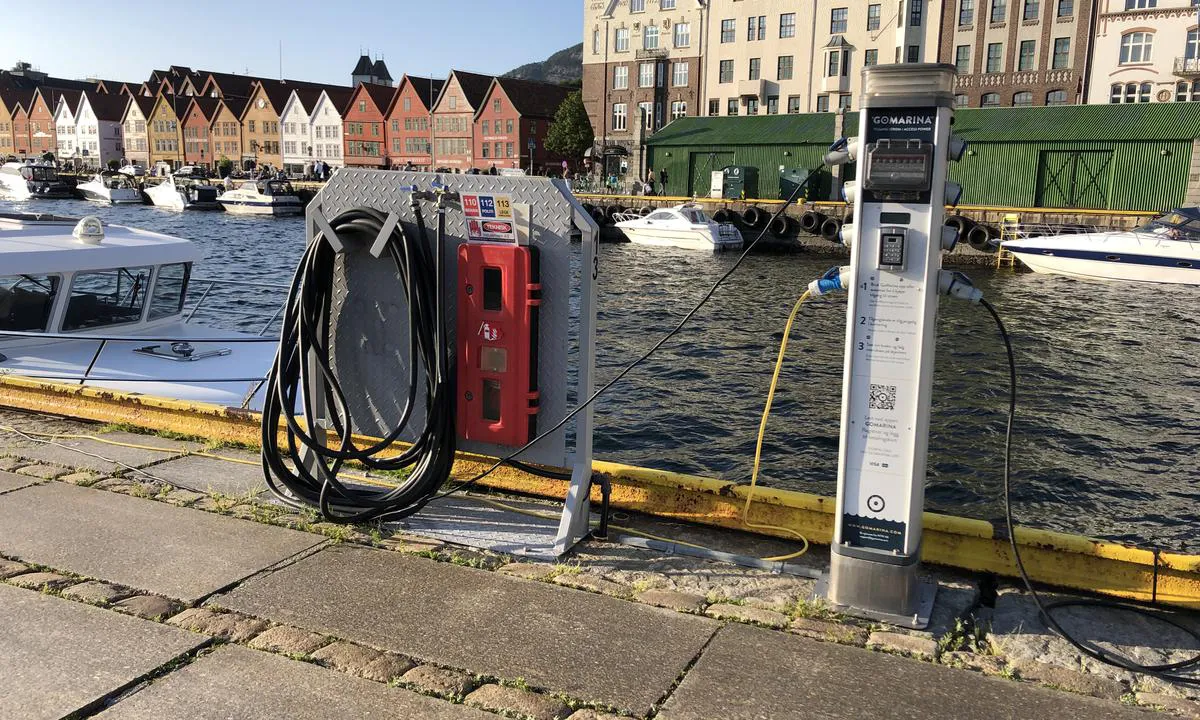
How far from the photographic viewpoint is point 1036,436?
560 inches

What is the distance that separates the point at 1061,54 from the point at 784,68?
17.9m

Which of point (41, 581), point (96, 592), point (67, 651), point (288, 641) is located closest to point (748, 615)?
point (288, 641)

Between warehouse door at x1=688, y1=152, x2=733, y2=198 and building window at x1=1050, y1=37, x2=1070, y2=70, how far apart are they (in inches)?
828

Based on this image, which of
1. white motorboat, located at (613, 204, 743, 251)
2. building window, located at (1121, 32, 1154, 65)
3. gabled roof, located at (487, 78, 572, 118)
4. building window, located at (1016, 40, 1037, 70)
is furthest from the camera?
gabled roof, located at (487, 78, 572, 118)

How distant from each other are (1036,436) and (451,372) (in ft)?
37.6

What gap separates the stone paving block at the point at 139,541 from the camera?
15.5 ft

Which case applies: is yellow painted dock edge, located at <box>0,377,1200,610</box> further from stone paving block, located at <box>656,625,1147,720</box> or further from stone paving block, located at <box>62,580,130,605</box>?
stone paving block, located at <box>62,580,130,605</box>

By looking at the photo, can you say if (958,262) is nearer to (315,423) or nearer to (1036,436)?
(1036,436)

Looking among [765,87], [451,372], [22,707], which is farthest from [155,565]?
[765,87]

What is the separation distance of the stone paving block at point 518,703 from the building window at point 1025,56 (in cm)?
6373

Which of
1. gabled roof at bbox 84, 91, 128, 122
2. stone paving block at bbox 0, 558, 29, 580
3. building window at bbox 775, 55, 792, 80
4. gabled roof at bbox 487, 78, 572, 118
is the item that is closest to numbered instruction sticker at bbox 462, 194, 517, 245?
stone paving block at bbox 0, 558, 29, 580

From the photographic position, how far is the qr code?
14.4ft

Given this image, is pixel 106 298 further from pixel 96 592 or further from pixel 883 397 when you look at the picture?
pixel 883 397

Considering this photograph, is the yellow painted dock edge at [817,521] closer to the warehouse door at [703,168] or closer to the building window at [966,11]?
the warehouse door at [703,168]
